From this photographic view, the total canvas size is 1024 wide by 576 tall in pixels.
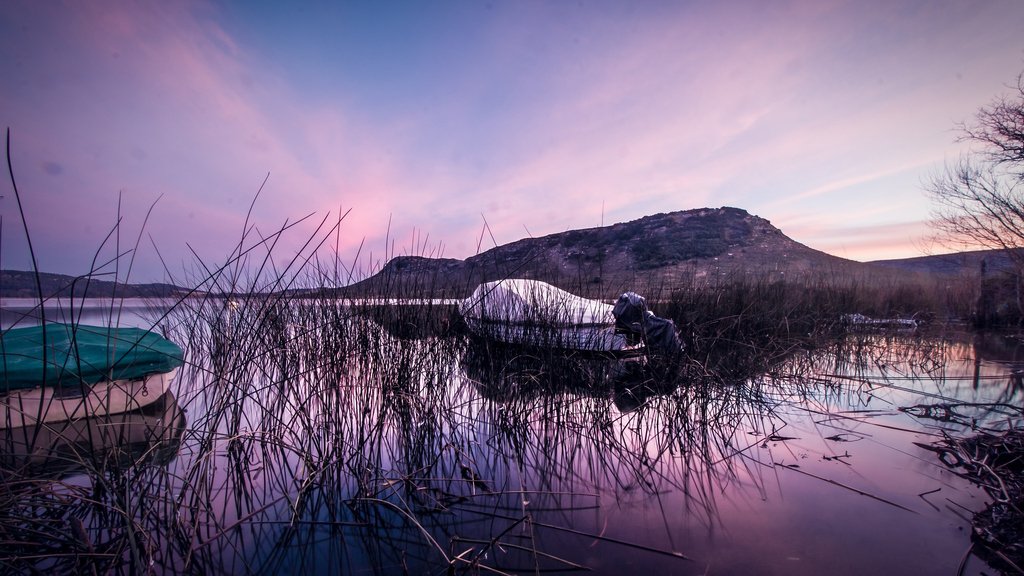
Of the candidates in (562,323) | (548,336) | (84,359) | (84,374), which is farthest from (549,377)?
(84,359)

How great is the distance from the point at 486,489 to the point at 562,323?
5.92ft

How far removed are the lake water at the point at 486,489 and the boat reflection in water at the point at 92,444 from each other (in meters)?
0.04

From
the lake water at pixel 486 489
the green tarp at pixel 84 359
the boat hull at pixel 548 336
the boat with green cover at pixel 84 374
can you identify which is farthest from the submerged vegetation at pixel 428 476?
the green tarp at pixel 84 359

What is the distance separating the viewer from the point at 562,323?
11.8 ft

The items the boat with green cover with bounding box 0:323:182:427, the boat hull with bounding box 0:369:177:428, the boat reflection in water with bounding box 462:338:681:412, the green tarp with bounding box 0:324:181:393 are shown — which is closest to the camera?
the boat reflection in water with bounding box 462:338:681:412

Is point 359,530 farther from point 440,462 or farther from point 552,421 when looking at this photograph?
point 552,421

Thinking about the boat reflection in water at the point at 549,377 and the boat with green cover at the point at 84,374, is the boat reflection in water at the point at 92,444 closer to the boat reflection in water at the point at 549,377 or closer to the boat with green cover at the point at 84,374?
the boat with green cover at the point at 84,374

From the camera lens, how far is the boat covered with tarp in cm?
345

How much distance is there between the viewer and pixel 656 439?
2688 mm

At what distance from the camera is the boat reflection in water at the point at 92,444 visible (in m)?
1.49

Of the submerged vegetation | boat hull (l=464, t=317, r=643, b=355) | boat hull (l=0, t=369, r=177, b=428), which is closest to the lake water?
the submerged vegetation

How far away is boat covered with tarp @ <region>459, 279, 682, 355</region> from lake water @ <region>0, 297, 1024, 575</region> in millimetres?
385

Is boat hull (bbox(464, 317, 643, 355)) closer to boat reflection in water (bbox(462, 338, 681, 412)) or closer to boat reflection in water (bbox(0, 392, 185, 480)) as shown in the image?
boat reflection in water (bbox(462, 338, 681, 412))

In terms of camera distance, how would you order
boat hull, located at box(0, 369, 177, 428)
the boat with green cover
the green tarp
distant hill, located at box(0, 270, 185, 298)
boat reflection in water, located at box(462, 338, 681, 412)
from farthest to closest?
1. boat hull, located at box(0, 369, 177, 428)
2. the boat with green cover
3. the green tarp
4. boat reflection in water, located at box(462, 338, 681, 412)
5. distant hill, located at box(0, 270, 185, 298)
